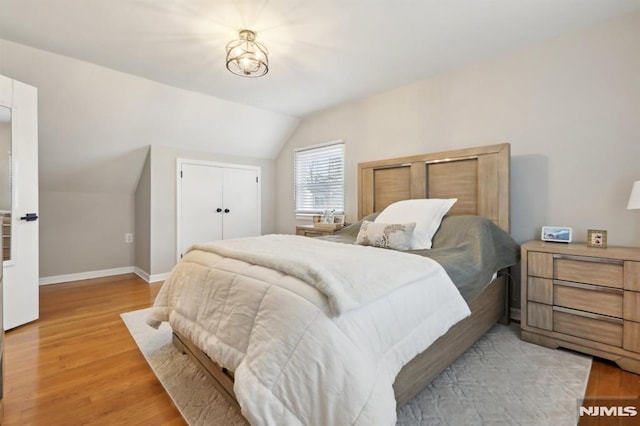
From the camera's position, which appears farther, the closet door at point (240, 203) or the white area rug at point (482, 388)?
the closet door at point (240, 203)

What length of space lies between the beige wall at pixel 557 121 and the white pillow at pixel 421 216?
0.73 metres

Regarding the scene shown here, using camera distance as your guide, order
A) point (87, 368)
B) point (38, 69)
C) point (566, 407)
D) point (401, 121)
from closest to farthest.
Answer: point (566, 407), point (87, 368), point (38, 69), point (401, 121)

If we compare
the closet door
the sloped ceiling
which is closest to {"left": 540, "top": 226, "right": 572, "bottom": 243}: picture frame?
the sloped ceiling

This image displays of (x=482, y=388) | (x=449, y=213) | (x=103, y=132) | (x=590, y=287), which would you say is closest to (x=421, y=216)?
(x=449, y=213)

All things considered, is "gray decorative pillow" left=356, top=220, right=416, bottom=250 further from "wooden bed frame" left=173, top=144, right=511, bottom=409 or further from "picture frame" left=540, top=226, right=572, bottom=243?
"picture frame" left=540, top=226, right=572, bottom=243

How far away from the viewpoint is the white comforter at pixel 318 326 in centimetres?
100

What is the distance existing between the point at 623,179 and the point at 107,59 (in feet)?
14.5

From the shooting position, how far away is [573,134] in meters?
2.34

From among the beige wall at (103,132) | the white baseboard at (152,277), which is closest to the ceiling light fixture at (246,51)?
the beige wall at (103,132)

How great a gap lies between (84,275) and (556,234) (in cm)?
552

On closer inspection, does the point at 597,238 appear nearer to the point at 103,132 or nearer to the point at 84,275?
the point at 103,132

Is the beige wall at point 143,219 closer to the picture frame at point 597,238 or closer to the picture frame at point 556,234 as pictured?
the picture frame at point 556,234

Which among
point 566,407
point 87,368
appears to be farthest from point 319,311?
point 87,368

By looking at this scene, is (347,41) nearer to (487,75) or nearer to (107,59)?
(487,75)
